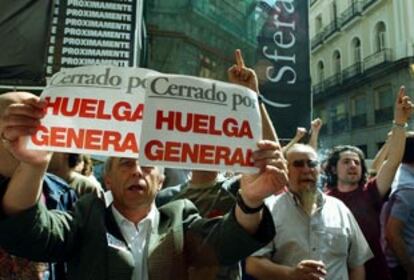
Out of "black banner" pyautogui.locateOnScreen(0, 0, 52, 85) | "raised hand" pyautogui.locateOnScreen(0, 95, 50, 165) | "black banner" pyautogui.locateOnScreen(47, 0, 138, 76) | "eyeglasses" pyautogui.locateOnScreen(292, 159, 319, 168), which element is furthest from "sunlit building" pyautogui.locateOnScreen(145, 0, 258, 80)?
"raised hand" pyautogui.locateOnScreen(0, 95, 50, 165)

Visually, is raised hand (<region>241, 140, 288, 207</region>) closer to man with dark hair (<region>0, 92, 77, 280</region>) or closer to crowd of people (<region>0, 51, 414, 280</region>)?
crowd of people (<region>0, 51, 414, 280</region>)

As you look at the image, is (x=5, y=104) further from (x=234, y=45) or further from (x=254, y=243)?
(x=234, y=45)

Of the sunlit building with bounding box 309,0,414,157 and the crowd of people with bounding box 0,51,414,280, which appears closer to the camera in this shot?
the crowd of people with bounding box 0,51,414,280

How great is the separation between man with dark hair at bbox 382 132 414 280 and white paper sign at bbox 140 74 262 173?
1681mm

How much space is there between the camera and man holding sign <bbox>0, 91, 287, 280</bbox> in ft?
4.55

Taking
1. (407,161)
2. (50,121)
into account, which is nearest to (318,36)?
(407,161)

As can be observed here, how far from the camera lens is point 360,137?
912 inches

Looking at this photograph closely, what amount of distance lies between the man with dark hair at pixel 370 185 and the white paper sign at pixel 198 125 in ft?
4.97

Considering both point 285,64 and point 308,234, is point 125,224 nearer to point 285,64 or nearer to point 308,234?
point 308,234

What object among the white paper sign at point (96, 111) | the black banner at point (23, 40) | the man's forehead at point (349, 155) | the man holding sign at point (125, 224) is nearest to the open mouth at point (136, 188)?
the man holding sign at point (125, 224)

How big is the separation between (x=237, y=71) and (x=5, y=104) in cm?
75

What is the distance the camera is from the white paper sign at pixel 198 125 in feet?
4.87

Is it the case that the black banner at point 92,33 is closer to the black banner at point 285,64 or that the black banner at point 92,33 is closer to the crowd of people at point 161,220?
the crowd of people at point 161,220

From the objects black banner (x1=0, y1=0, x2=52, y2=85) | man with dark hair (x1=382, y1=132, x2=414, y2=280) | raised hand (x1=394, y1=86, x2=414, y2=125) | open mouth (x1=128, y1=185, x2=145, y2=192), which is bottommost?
man with dark hair (x1=382, y1=132, x2=414, y2=280)
